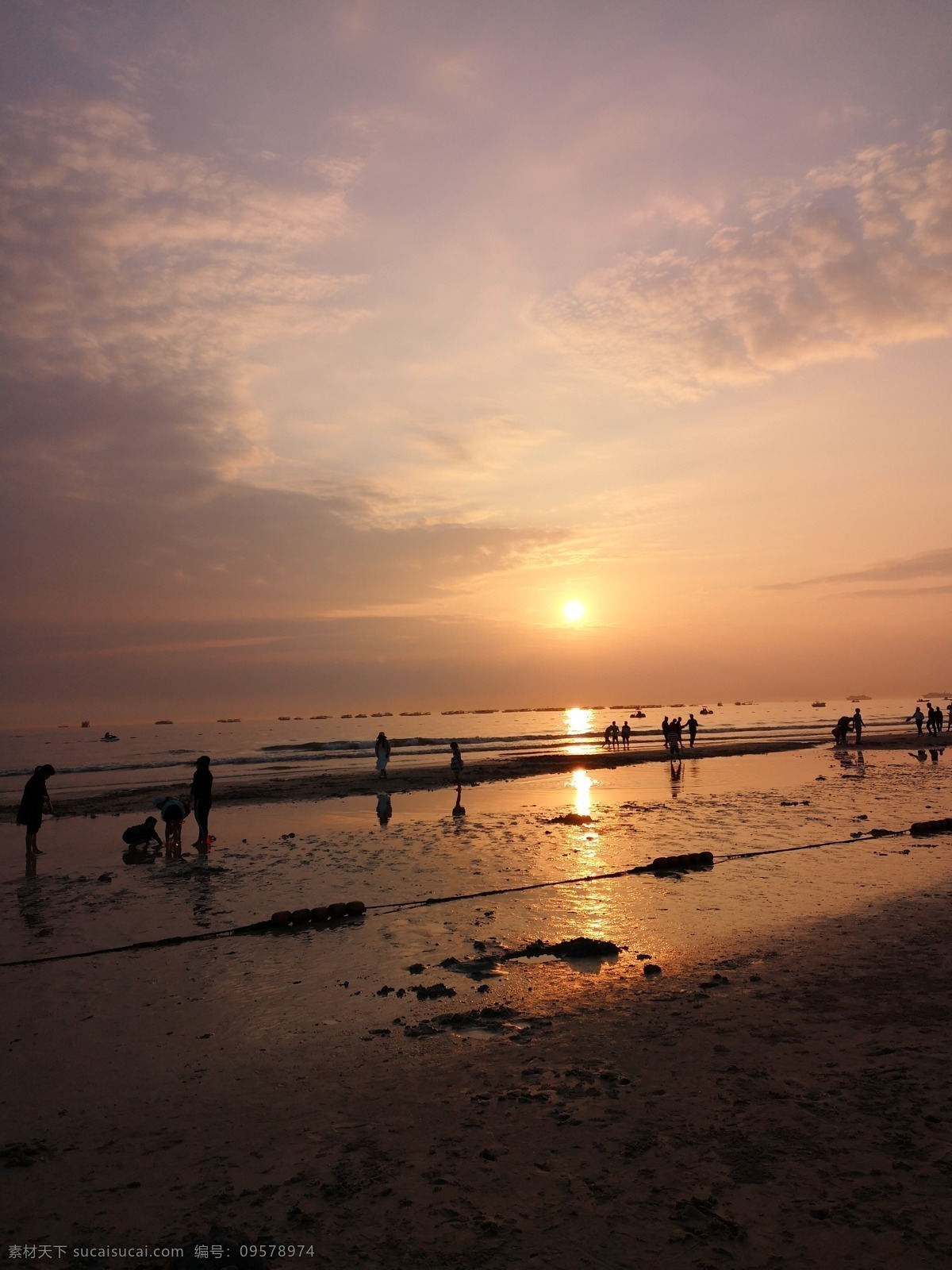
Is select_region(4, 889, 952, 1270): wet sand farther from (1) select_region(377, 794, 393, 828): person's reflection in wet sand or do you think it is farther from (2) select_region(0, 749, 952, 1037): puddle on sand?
(1) select_region(377, 794, 393, 828): person's reflection in wet sand

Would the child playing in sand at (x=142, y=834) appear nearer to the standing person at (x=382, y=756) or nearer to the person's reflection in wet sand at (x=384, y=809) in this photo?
the person's reflection in wet sand at (x=384, y=809)

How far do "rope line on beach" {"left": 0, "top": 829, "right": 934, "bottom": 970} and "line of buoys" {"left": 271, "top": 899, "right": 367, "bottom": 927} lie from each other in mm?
181

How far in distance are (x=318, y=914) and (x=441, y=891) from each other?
2.57 m

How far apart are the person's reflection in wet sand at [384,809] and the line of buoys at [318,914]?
34.5 ft

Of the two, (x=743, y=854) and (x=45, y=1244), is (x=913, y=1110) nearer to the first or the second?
(x=45, y=1244)

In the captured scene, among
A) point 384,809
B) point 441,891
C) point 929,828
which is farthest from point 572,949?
point 384,809

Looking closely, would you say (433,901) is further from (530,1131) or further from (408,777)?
(408,777)

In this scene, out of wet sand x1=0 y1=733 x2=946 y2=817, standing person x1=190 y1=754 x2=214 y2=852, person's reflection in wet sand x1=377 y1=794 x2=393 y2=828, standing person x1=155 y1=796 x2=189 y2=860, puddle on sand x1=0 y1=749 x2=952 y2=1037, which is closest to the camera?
puddle on sand x1=0 y1=749 x2=952 y2=1037

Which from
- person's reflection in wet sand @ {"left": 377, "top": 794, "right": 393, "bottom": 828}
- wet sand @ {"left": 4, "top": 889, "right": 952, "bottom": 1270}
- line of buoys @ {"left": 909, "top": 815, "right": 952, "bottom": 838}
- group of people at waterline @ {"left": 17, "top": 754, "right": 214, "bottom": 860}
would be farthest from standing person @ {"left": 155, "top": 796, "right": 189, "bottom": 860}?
line of buoys @ {"left": 909, "top": 815, "right": 952, "bottom": 838}

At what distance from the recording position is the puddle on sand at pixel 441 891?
942 cm

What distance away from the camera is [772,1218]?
4.61 meters

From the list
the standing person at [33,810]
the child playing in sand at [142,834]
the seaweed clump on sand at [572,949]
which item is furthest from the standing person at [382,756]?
the seaweed clump on sand at [572,949]

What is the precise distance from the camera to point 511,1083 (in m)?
6.54

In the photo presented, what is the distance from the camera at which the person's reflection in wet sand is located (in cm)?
2489
